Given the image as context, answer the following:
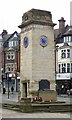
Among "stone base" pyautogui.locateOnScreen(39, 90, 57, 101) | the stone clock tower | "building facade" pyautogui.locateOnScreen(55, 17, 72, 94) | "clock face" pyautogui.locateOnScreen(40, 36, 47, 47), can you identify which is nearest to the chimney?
"building facade" pyautogui.locateOnScreen(55, 17, 72, 94)

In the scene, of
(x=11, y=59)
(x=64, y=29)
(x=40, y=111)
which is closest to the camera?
(x=40, y=111)

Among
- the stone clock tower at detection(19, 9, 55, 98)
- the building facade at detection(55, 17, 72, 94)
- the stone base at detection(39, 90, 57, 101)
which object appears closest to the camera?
the stone base at detection(39, 90, 57, 101)

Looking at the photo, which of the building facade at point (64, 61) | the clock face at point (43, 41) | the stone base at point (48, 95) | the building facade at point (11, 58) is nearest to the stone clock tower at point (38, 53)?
the clock face at point (43, 41)

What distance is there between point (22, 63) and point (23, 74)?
100 cm

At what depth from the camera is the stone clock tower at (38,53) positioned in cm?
2516

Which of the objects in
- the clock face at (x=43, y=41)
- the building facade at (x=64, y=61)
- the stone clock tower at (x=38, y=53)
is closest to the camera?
the stone clock tower at (x=38, y=53)

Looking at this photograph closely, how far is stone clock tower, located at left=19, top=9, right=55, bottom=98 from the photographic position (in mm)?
25156

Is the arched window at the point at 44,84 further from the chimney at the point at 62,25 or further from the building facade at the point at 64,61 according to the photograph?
the chimney at the point at 62,25

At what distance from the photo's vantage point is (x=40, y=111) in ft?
71.3

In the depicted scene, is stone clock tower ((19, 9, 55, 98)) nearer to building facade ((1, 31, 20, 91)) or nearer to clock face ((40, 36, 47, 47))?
clock face ((40, 36, 47, 47))

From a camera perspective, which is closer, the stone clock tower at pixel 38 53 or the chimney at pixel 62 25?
the stone clock tower at pixel 38 53

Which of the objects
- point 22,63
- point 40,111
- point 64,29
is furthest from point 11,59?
point 40,111

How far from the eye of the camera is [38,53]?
25.3 metres

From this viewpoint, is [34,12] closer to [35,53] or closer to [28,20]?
[28,20]
